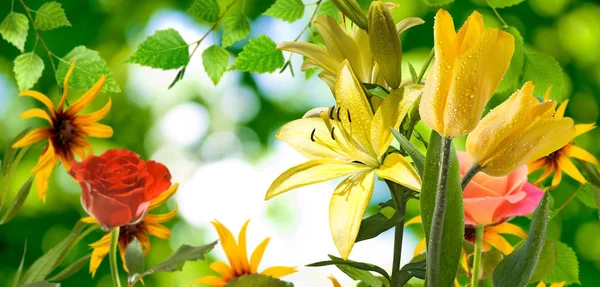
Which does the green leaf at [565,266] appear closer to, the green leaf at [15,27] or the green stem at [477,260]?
the green stem at [477,260]

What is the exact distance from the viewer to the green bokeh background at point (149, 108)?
76 cm

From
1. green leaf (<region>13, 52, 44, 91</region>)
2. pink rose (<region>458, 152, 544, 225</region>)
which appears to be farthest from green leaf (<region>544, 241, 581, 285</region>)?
green leaf (<region>13, 52, 44, 91</region>)

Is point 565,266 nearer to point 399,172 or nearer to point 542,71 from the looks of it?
point 542,71

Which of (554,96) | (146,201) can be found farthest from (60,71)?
(554,96)

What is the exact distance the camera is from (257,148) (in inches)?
31.3

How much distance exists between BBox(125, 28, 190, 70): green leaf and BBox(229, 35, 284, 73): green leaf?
39 millimetres

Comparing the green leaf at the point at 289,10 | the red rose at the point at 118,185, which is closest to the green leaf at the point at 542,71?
the green leaf at the point at 289,10

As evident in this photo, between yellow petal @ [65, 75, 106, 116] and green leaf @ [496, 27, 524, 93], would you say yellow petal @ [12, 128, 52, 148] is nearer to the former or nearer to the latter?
yellow petal @ [65, 75, 106, 116]

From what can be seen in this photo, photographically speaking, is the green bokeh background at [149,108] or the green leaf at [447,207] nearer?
the green leaf at [447,207]

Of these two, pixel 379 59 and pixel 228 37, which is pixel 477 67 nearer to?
pixel 379 59

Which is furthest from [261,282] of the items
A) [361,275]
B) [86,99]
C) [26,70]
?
Result: [26,70]

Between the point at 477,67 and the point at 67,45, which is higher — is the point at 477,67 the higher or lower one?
the higher one

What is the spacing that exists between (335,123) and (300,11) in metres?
0.28

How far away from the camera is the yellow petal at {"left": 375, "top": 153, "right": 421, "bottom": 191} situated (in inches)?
7.2
